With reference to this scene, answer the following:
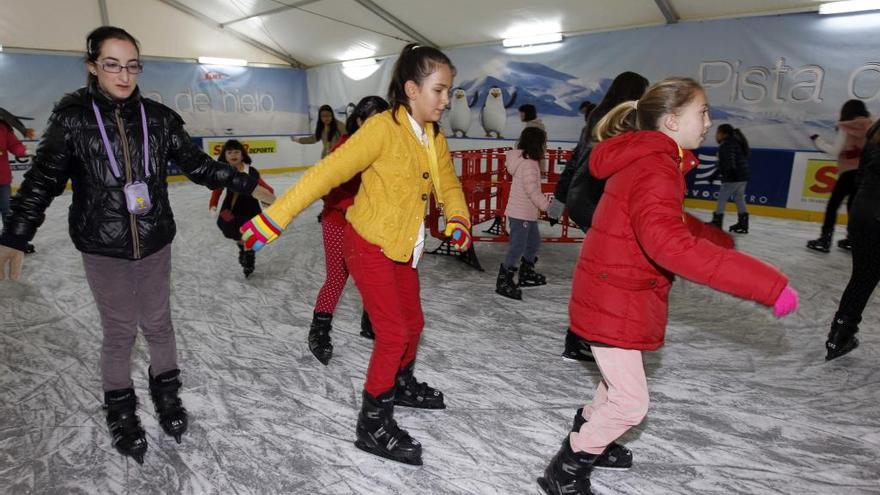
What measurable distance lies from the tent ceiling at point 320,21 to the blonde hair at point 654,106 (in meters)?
7.15

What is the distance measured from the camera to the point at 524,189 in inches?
154

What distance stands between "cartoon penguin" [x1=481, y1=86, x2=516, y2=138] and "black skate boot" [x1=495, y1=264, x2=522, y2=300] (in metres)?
7.30

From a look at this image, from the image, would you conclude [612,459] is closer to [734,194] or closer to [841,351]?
[841,351]

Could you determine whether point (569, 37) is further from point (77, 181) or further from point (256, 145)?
point (77, 181)

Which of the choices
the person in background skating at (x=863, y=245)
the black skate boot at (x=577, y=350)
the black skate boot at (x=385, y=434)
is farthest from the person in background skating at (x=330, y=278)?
the person in background skating at (x=863, y=245)

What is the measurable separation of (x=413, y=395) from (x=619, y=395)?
3.53ft

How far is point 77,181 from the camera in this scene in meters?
1.80

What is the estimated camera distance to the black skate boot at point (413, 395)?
2389mm

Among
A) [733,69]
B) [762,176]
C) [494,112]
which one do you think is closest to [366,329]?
[762,176]

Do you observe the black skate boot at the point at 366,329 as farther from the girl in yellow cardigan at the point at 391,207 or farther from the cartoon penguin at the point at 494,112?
the cartoon penguin at the point at 494,112

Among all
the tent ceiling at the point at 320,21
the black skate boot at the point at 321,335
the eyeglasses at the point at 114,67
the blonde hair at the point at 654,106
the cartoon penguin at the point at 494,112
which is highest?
the tent ceiling at the point at 320,21

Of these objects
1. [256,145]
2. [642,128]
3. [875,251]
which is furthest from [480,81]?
[642,128]

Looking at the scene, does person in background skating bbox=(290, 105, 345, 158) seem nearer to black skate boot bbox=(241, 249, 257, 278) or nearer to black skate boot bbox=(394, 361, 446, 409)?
black skate boot bbox=(241, 249, 257, 278)

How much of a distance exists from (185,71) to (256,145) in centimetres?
238
